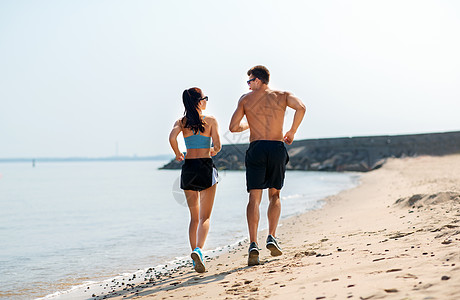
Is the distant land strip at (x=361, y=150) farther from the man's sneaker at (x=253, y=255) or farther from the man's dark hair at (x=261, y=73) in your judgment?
the man's sneaker at (x=253, y=255)

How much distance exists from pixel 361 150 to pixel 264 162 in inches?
1751

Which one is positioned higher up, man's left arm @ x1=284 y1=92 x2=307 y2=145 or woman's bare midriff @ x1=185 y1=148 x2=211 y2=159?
man's left arm @ x1=284 y1=92 x2=307 y2=145

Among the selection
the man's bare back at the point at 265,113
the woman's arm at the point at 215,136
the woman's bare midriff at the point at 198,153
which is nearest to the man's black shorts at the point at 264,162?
the man's bare back at the point at 265,113

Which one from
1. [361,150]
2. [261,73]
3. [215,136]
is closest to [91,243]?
[215,136]

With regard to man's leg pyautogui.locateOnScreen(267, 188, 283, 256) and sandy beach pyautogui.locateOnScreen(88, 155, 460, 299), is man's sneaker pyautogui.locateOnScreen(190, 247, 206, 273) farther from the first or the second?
man's leg pyautogui.locateOnScreen(267, 188, 283, 256)

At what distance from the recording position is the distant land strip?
4175 cm

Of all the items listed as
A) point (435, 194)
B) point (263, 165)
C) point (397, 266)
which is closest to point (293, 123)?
point (263, 165)

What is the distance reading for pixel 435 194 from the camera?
837 centimetres

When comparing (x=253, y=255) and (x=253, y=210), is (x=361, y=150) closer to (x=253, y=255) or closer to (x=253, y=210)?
(x=253, y=210)

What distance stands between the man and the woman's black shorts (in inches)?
17.1

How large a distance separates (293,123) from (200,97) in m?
1.09

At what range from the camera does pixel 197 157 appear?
5332mm

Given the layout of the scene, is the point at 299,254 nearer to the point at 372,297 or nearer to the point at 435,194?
the point at 372,297

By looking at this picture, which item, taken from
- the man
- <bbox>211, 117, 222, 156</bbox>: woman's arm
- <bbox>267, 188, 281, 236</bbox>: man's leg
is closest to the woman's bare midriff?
<bbox>211, 117, 222, 156</bbox>: woman's arm
